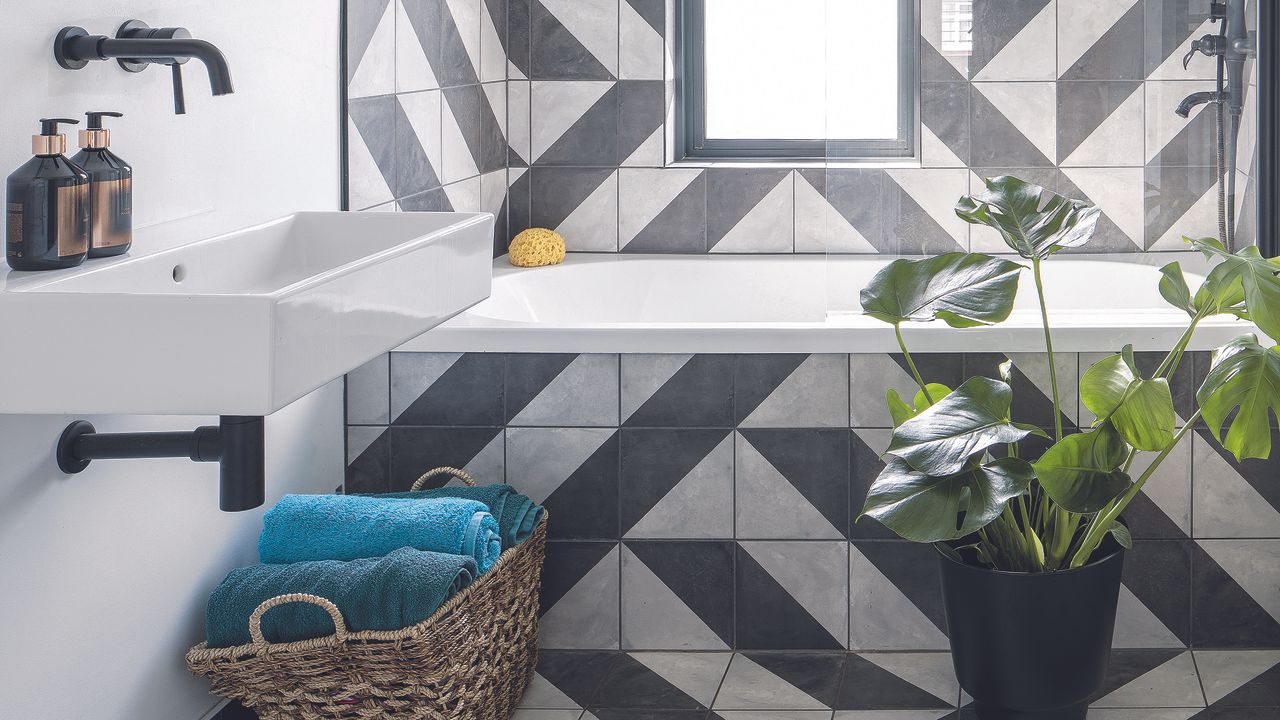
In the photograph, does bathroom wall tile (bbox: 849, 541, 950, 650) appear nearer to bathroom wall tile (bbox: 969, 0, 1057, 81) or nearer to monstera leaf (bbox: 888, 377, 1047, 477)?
monstera leaf (bbox: 888, 377, 1047, 477)

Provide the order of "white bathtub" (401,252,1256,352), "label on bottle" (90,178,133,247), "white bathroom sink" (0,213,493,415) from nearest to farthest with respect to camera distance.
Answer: "white bathroom sink" (0,213,493,415)
"label on bottle" (90,178,133,247)
"white bathtub" (401,252,1256,352)

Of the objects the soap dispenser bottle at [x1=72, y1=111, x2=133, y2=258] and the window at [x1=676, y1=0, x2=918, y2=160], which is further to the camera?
the window at [x1=676, y1=0, x2=918, y2=160]

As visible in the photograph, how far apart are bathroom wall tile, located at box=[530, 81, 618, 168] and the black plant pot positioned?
2.09 m

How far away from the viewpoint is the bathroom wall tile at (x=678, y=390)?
240 cm

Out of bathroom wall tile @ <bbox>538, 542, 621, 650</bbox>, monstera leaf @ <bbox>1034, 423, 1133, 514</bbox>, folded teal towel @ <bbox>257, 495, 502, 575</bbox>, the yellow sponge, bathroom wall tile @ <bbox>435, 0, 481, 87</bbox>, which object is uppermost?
bathroom wall tile @ <bbox>435, 0, 481, 87</bbox>

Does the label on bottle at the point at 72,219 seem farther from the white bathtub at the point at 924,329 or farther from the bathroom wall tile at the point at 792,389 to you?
the bathroom wall tile at the point at 792,389

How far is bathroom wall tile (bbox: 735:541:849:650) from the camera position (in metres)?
2.45

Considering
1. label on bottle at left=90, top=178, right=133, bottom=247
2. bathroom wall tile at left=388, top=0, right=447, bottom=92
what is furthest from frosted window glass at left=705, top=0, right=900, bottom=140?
label on bottle at left=90, top=178, right=133, bottom=247

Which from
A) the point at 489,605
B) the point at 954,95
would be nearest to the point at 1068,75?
the point at 954,95

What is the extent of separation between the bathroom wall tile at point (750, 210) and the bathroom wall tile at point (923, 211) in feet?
4.02

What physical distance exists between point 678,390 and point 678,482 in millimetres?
197

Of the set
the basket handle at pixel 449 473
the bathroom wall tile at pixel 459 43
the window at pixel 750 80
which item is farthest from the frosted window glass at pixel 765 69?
the basket handle at pixel 449 473

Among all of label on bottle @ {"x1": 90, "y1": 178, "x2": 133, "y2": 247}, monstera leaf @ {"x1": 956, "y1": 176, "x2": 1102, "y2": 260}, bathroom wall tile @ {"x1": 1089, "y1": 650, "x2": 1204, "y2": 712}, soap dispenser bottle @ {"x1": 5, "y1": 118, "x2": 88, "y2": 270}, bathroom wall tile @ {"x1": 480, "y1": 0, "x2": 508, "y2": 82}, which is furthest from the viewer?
bathroom wall tile @ {"x1": 480, "y1": 0, "x2": 508, "y2": 82}

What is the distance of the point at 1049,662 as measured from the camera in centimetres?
206
